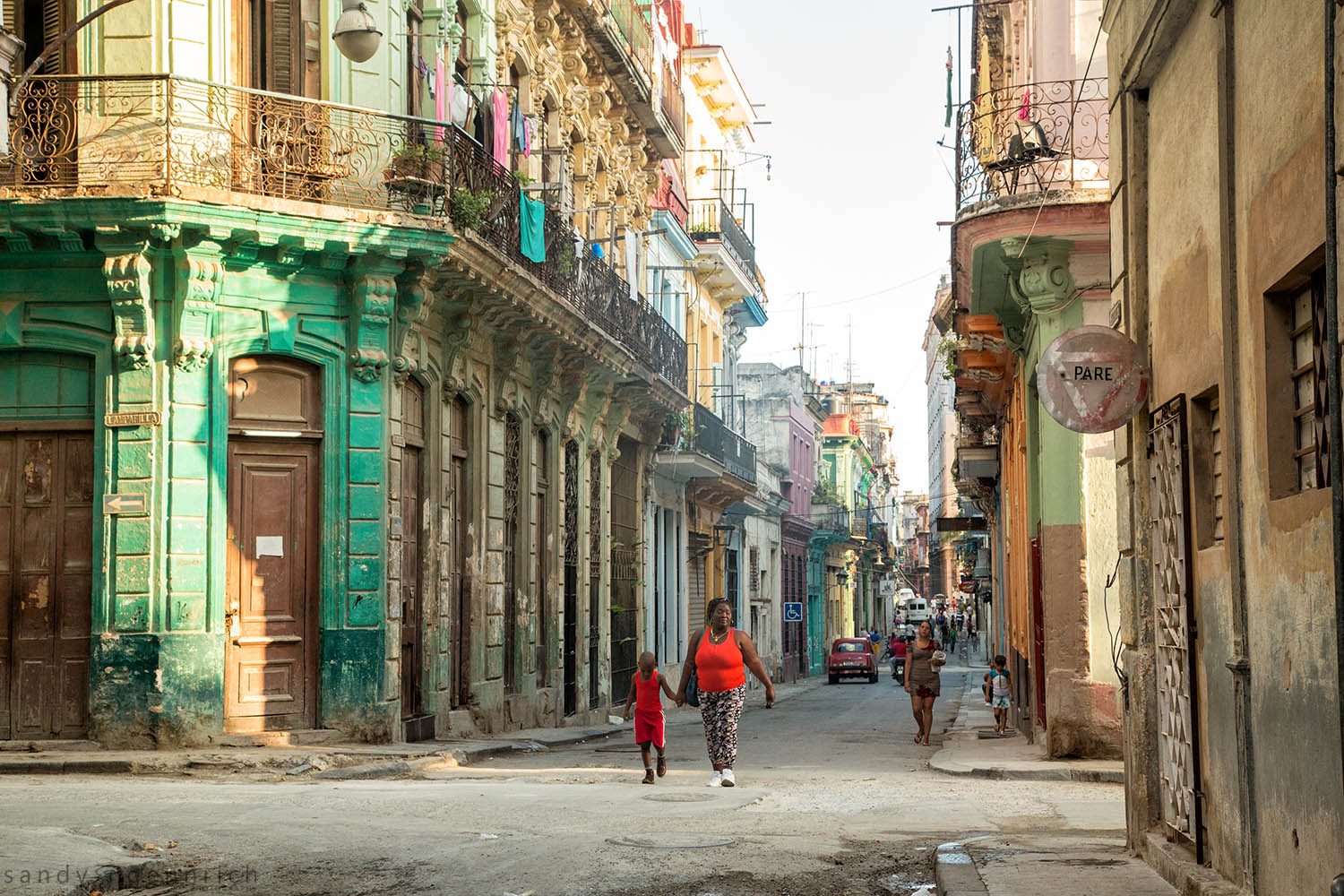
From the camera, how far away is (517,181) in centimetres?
1972

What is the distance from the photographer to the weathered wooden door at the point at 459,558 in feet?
63.4

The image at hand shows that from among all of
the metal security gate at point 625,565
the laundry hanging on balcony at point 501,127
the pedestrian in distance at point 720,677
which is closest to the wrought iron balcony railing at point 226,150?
the laundry hanging on balcony at point 501,127

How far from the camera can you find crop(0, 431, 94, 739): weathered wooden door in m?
15.6

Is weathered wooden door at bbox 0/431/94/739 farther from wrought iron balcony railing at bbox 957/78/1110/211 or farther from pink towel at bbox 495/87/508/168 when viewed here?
wrought iron balcony railing at bbox 957/78/1110/211

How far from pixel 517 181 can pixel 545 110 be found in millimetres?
4364

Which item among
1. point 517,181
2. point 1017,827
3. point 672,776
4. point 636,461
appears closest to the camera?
point 1017,827

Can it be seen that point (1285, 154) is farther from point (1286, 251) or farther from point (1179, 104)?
point (1179, 104)

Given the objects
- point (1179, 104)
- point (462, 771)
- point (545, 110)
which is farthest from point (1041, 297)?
point (545, 110)

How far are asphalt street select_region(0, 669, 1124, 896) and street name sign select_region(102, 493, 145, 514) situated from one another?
2905 millimetres

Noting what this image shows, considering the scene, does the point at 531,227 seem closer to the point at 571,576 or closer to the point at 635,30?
the point at 571,576

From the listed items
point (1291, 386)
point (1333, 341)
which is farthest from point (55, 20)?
point (1333, 341)

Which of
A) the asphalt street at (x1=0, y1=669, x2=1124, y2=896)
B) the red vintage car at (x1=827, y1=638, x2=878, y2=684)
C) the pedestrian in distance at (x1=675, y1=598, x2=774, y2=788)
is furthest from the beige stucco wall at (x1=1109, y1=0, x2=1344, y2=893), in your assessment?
the red vintage car at (x1=827, y1=638, x2=878, y2=684)

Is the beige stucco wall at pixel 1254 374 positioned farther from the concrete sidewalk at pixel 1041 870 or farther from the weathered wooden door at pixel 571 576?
the weathered wooden door at pixel 571 576

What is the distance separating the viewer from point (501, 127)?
1998cm
